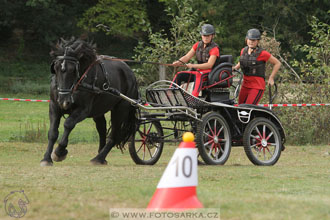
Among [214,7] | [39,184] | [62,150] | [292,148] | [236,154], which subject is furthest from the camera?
[214,7]

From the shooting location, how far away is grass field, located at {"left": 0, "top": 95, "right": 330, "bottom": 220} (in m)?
Answer: 6.38

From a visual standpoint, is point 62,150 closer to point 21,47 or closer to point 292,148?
point 292,148

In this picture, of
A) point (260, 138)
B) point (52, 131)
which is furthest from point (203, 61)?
point (52, 131)

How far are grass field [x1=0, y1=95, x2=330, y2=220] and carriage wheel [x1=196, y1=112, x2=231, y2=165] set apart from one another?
1.04 feet

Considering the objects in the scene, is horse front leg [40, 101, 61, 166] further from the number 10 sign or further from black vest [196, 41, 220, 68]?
the number 10 sign

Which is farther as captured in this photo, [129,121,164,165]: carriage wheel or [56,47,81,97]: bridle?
[129,121,164,165]: carriage wheel

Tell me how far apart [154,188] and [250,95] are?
4.88m

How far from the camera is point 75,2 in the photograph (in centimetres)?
4038

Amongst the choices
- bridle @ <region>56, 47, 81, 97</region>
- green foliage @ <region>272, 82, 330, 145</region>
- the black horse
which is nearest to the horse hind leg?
the black horse

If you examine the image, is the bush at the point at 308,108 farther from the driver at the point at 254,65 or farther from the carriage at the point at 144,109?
the driver at the point at 254,65

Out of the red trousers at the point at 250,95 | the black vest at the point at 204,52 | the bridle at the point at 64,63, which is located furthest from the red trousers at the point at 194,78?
the bridle at the point at 64,63

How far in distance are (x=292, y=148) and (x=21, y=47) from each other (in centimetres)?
2446

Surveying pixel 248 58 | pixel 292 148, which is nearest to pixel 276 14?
pixel 292 148

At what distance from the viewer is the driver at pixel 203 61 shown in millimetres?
11398
